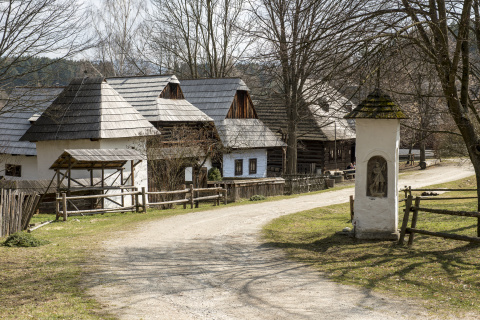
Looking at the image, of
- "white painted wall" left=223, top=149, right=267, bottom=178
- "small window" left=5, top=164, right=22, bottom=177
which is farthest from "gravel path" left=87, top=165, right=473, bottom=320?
"white painted wall" left=223, top=149, right=267, bottom=178

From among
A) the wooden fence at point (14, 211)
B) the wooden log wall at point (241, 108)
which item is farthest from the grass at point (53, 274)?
the wooden log wall at point (241, 108)

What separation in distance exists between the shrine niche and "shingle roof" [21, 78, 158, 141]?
1359 cm

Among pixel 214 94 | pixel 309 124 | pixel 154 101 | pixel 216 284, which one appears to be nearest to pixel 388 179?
pixel 216 284

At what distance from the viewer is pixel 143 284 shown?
366 inches

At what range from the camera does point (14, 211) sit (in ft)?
45.8

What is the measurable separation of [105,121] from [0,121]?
27.0 feet

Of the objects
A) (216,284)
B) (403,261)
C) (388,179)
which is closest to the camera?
(216,284)

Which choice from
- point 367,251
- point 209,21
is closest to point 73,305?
point 367,251

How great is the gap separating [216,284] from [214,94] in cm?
2594

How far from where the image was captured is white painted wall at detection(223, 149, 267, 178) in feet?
106

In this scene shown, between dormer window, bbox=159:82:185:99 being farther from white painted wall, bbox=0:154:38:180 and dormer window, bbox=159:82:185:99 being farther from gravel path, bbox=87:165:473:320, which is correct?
gravel path, bbox=87:165:473:320

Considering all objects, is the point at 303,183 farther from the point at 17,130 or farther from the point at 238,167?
the point at 17,130

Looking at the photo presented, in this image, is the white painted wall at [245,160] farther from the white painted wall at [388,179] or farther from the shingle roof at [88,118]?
the white painted wall at [388,179]

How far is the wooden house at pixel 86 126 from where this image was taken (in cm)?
2336
